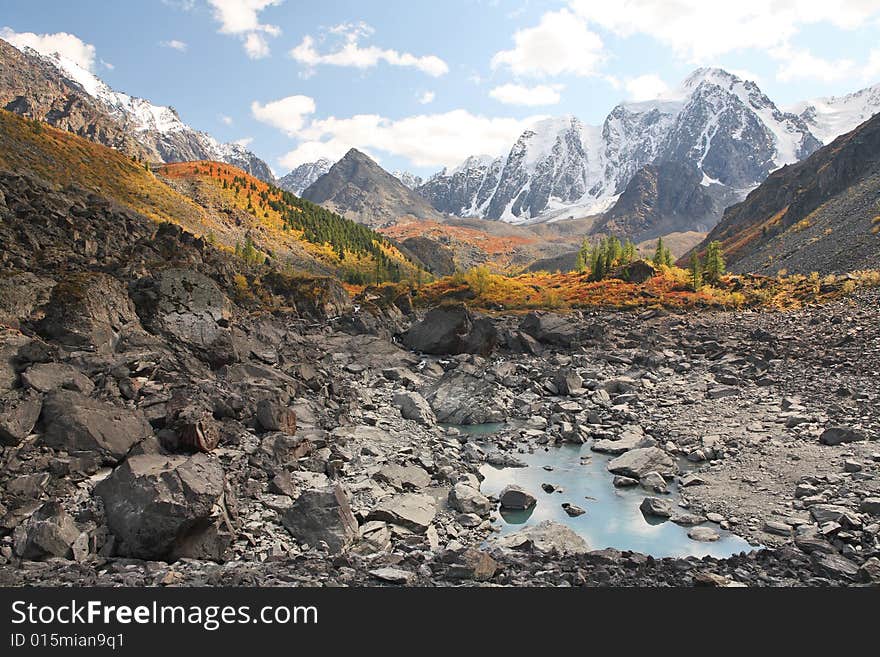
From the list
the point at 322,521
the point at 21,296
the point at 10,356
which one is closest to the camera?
the point at 322,521

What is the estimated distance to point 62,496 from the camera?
1565 cm

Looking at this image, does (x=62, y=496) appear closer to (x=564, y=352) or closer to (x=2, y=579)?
(x=2, y=579)

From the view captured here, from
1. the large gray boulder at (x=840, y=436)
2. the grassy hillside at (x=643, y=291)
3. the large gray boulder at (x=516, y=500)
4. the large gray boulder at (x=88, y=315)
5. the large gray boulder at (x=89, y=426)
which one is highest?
the grassy hillside at (x=643, y=291)

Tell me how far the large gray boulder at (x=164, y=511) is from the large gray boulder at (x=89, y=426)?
2.25 m

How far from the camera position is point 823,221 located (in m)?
113

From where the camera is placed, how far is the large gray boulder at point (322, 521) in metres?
16.5

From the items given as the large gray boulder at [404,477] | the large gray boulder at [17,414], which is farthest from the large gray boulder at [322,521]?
the large gray boulder at [17,414]

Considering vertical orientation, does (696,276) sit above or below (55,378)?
above

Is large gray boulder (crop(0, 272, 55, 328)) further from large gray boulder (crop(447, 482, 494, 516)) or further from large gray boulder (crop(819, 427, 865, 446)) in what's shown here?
large gray boulder (crop(819, 427, 865, 446))

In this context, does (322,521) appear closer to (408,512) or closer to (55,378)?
(408,512)

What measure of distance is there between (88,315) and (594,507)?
2544cm

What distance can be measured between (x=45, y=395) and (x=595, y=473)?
23687mm

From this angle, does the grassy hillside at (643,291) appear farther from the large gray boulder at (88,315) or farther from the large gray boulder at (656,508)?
the large gray boulder at (88,315)

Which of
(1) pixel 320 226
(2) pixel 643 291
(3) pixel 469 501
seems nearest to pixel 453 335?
(3) pixel 469 501
